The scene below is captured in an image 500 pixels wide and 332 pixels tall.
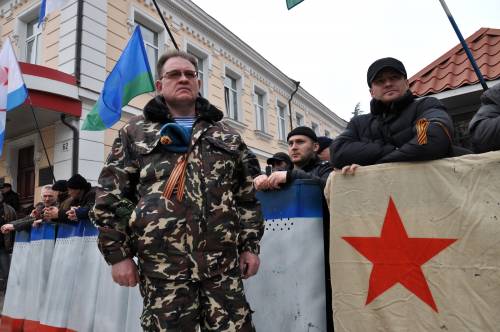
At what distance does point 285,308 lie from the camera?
2312mm

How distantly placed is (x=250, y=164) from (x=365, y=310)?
3.09 feet

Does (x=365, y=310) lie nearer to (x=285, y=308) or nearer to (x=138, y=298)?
(x=285, y=308)

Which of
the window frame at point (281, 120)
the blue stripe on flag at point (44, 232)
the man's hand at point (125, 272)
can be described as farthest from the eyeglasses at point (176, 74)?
the window frame at point (281, 120)

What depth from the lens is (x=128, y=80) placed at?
539cm

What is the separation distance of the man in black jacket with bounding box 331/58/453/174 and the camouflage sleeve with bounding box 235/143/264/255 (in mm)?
Answer: 542

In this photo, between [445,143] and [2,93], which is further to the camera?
[2,93]

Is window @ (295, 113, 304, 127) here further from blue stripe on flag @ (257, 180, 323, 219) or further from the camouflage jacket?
the camouflage jacket

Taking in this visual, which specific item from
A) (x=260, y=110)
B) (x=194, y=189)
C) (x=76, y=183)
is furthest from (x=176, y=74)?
(x=260, y=110)

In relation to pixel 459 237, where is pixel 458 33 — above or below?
above

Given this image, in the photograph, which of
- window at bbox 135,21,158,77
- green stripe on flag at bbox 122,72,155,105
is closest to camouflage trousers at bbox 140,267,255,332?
green stripe on flag at bbox 122,72,155,105

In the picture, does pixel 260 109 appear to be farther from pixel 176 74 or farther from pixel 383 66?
pixel 176 74

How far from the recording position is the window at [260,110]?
13.7 metres

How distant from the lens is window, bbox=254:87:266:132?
541 inches

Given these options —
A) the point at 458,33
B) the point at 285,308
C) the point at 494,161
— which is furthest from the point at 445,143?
the point at 458,33
